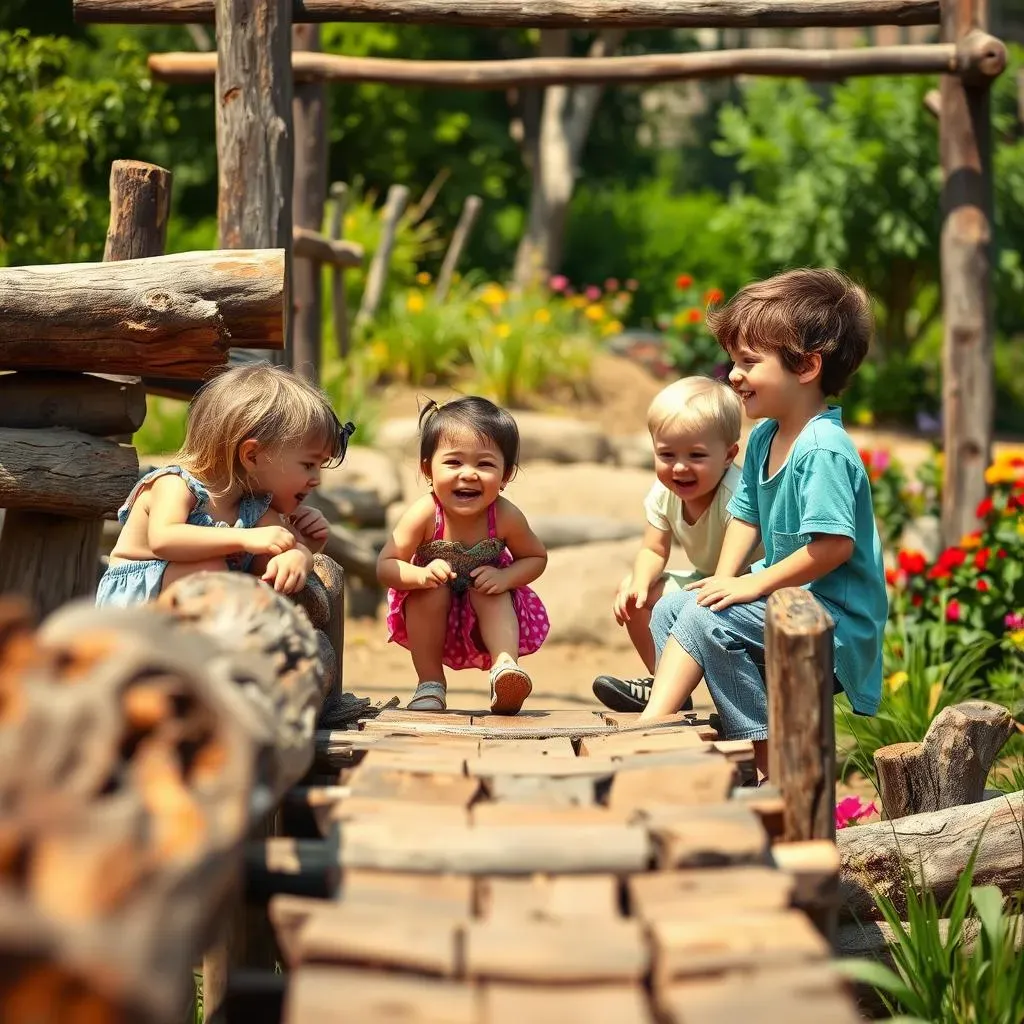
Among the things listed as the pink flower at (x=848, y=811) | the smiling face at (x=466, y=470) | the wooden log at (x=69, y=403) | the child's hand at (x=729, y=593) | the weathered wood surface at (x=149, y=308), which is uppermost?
the weathered wood surface at (x=149, y=308)

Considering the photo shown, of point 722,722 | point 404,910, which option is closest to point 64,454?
point 722,722

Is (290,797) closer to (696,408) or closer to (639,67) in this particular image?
(696,408)

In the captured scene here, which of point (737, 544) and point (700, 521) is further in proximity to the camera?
point (700, 521)

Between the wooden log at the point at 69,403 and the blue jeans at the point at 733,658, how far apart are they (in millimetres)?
1761

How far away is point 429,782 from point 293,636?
353mm

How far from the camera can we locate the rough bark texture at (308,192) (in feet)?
21.7

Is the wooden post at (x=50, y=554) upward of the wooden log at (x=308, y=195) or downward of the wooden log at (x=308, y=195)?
downward

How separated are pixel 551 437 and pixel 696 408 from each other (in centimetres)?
644

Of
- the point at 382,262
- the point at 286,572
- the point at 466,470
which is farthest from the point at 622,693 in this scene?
the point at 382,262

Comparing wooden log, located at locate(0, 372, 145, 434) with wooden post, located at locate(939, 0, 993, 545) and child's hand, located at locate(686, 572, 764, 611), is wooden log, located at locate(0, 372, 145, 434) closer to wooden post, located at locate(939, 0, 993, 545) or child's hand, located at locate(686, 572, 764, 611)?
child's hand, located at locate(686, 572, 764, 611)

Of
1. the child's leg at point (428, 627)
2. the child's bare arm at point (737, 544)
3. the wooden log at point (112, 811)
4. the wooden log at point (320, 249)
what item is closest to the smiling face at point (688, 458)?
the child's bare arm at point (737, 544)

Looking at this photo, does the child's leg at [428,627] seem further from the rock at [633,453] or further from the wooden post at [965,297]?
the rock at [633,453]

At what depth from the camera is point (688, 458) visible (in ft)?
12.0

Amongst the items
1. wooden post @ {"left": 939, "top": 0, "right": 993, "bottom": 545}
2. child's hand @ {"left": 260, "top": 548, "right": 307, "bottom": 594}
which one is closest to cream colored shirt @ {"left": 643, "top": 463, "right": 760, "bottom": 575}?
child's hand @ {"left": 260, "top": 548, "right": 307, "bottom": 594}
